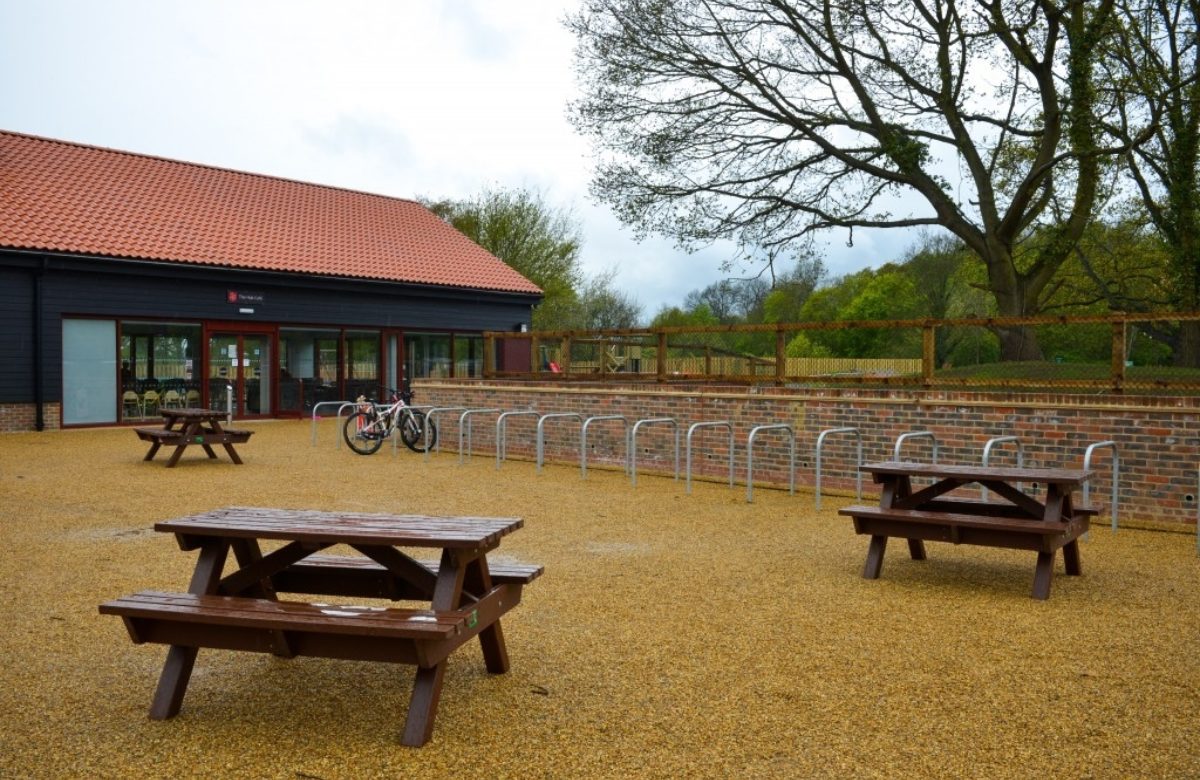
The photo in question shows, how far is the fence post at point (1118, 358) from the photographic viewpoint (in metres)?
9.90

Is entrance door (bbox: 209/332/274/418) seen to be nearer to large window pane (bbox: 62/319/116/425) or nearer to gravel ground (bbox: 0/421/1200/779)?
large window pane (bbox: 62/319/116/425)

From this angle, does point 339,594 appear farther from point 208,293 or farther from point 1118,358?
point 208,293

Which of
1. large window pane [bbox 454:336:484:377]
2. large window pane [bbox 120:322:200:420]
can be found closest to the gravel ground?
large window pane [bbox 120:322:200:420]

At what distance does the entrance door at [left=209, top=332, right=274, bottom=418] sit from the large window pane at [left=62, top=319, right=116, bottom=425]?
1.98 meters

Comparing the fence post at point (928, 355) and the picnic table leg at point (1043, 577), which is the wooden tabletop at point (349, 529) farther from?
the fence post at point (928, 355)

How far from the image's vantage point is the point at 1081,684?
15.0 feet

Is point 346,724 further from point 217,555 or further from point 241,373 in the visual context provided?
point 241,373

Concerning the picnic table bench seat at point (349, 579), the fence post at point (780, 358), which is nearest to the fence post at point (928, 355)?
the fence post at point (780, 358)

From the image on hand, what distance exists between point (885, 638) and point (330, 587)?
8.51 ft

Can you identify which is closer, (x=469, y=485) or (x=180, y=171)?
(x=469, y=485)

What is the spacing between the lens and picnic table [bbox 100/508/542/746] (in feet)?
12.7

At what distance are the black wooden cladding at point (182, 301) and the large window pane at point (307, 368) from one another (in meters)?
0.28

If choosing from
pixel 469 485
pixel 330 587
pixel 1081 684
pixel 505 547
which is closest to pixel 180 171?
pixel 469 485

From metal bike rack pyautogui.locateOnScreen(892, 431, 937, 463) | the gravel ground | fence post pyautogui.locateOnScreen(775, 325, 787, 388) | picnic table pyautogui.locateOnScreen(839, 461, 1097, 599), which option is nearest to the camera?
the gravel ground
